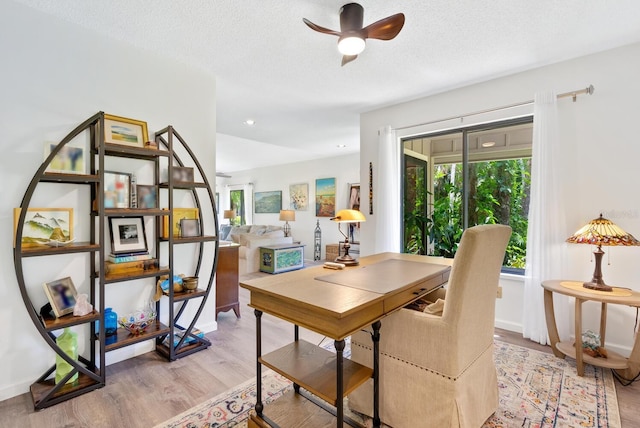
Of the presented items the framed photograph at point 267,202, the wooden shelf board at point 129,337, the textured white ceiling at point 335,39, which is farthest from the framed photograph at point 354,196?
the wooden shelf board at point 129,337

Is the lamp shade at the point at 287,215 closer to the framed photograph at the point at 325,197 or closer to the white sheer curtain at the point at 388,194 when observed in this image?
the framed photograph at the point at 325,197

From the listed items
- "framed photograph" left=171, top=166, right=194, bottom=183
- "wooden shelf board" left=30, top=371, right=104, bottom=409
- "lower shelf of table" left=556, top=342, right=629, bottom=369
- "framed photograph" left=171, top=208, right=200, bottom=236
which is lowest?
"wooden shelf board" left=30, top=371, right=104, bottom=409

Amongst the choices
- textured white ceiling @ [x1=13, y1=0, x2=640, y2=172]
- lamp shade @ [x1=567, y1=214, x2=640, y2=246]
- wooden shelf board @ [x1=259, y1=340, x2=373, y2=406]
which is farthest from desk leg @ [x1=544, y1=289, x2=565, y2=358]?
textured white ceiling @ [x1=13, y1=0, x2=640, y2=172]

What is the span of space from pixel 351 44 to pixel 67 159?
2051 millimetres

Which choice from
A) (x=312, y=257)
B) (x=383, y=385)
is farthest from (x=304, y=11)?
(x=312, y=257)

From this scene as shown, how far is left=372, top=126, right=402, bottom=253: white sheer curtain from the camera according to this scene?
12.2 ft

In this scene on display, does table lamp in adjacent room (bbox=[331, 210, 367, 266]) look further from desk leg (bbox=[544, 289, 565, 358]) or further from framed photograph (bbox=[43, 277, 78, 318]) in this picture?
framed photograph (bbox=[43, 277, 78, 318])

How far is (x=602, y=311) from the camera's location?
2.37 m

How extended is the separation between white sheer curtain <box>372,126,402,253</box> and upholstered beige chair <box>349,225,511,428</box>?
6.49 ft

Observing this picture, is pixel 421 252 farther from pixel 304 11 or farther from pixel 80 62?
pixel 80 62

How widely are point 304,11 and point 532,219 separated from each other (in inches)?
103

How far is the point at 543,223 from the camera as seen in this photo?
106 inches

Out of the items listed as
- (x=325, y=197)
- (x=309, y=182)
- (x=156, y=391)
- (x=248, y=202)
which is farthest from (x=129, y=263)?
(x=248, y=202)

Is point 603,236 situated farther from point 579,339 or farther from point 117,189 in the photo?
point 117,189
